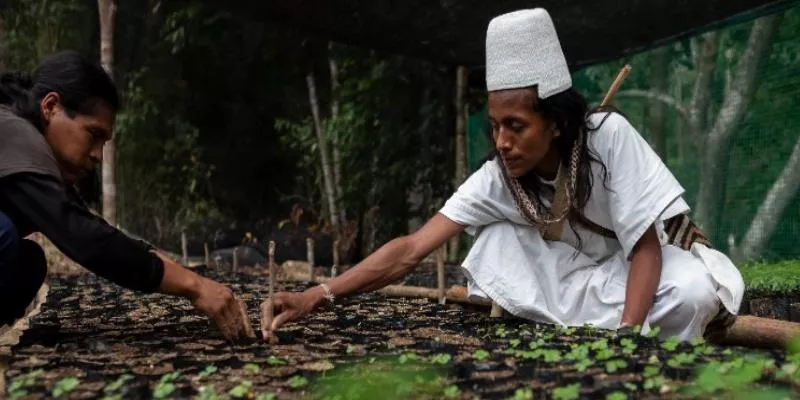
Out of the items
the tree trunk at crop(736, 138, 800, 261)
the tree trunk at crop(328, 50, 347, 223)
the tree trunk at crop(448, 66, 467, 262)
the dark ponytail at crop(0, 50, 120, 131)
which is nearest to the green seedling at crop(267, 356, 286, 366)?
the dark ponytail at crop(0, 50, 120, 131)

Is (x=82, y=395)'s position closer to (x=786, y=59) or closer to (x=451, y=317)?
(x=451, y=317)

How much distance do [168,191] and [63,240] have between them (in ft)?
34.3

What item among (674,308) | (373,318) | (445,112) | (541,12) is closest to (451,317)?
(373,318)

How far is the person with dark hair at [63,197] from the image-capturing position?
204 centimetres

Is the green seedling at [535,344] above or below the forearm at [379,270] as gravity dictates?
below

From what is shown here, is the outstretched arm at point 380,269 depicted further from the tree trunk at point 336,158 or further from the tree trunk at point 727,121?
the tree trunk at point 336,158

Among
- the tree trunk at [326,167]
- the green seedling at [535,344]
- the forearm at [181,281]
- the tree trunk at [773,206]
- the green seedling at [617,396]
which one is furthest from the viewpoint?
the tree trunk at [326,167]

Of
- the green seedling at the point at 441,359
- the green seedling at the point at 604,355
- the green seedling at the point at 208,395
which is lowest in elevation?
the green seedling at the point at 441,359

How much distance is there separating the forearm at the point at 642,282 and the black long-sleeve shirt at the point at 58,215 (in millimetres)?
1327

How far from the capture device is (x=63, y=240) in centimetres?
203

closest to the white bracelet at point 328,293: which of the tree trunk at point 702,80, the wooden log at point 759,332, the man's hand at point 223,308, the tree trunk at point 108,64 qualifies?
the man's hand at point 223,308

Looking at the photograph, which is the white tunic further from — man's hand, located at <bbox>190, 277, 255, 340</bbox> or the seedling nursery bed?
man's hand, located at <bbox>190, 277, 255, 340</bbox>

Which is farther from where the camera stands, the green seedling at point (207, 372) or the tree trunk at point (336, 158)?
the tree trunk at point (336, 158)

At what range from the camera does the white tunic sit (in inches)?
93.9
